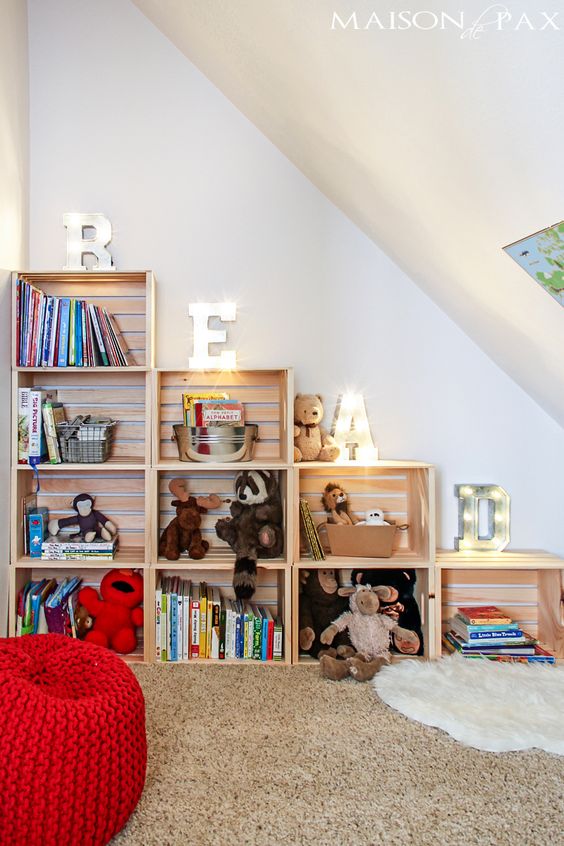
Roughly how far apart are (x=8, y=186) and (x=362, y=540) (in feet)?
6.02

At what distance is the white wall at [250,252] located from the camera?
256 cm

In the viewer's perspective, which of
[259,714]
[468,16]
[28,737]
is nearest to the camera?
[468,16]

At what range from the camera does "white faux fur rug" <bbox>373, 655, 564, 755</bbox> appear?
1758 mm

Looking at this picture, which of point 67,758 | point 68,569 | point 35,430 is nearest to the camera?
point 67,758

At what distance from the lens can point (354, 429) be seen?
2564 millimetres

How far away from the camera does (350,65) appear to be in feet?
4.96

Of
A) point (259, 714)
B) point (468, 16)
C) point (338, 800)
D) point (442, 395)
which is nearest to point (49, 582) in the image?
point (259, 714)

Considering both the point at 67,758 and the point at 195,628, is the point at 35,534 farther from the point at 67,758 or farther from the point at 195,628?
the point at 67,758

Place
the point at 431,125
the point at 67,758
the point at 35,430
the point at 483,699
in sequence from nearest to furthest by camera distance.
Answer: the point at 67,758, the point at 431,125, the point at 483,699, the point at 35,430

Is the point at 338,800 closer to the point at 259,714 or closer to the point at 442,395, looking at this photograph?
the point at 259,714

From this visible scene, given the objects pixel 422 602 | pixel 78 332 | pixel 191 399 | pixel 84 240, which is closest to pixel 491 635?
pixel 422 602

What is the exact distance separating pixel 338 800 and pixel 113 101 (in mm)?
2569

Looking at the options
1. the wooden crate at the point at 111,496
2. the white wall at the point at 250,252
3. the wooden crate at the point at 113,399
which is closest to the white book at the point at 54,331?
the wooden crate at the point at 113,399

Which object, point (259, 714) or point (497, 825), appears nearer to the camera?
point (497, 825)
